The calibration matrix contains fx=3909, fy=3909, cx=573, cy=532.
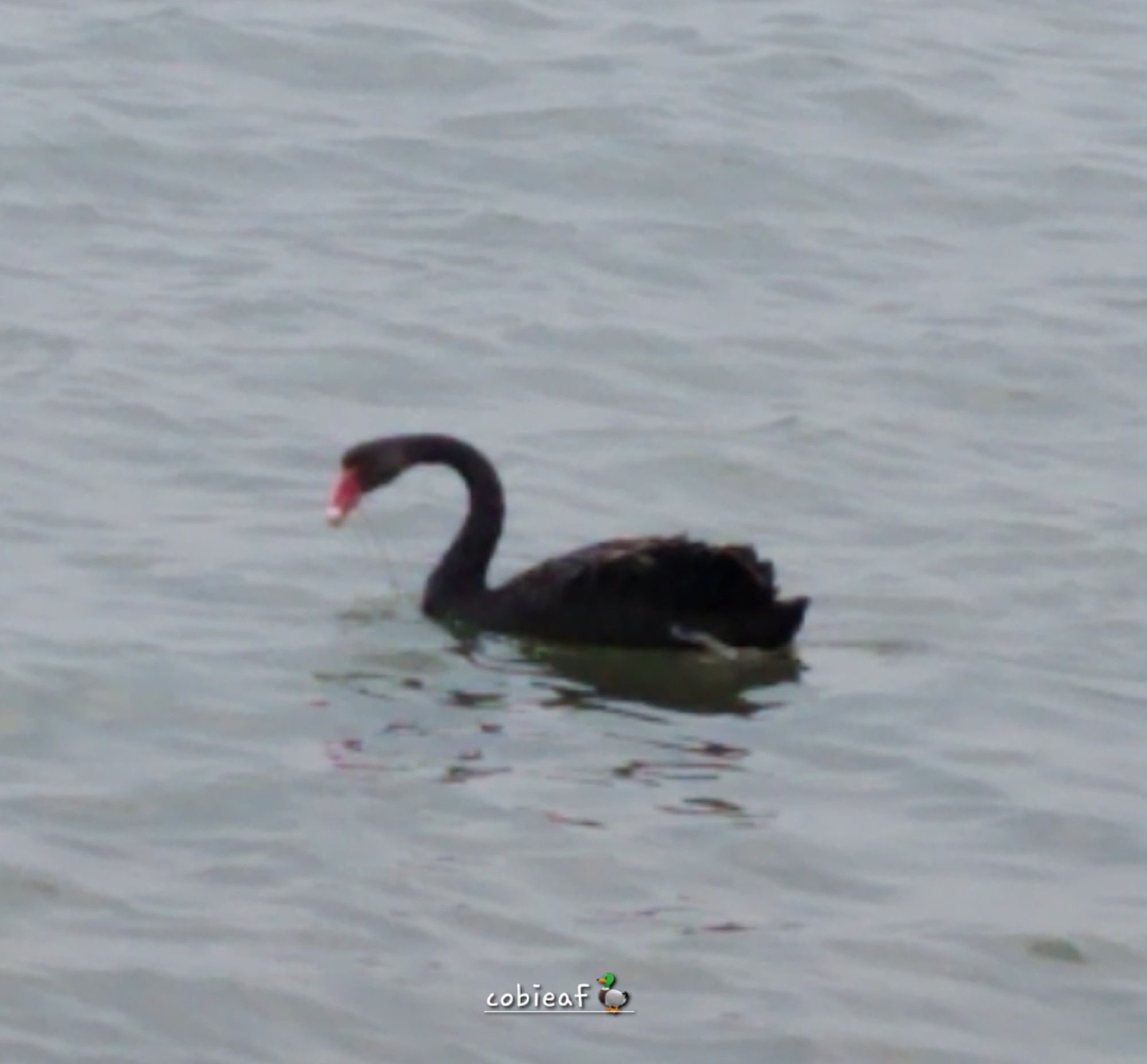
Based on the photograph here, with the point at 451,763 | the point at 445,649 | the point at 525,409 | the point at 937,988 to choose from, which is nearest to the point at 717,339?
the point at 525,409

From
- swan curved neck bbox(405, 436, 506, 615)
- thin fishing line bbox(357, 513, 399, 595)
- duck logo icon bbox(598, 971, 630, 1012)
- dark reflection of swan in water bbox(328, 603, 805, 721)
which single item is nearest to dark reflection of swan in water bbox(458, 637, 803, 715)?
dark reflection of swan in water bbox(328, 603, 805, 721)

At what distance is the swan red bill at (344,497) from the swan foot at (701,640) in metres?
0.98

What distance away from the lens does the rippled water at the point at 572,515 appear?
25.5 feet

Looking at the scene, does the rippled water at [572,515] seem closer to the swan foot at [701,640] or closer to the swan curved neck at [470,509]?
the swan foot at [701,640]

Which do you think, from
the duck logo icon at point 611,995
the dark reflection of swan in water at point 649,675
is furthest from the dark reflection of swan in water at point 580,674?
the duck logo icon at point 611,995

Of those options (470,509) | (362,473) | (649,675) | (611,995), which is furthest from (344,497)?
(611,995)

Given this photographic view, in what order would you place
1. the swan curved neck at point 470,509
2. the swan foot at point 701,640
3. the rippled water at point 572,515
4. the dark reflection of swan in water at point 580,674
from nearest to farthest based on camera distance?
the rippled water at point 572,515
the dark reflection of swan in water at point 580,674
the swan foot at point 701,640
the swan curved neck at point 470,509

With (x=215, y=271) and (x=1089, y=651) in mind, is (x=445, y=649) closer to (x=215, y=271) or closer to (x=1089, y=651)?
(x=1089, y=651)

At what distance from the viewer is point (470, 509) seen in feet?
37.3

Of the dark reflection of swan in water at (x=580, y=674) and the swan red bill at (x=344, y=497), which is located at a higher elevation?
the swan red bill at (x=344, y=497)

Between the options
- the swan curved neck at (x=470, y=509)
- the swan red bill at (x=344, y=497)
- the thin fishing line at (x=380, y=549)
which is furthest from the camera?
the thin fishing line at (x=380, y=549)

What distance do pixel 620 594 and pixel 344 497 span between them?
2.90 feet

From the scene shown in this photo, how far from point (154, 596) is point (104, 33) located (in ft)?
24.7

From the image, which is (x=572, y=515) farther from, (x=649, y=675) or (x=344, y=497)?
(x=649, y=675)
